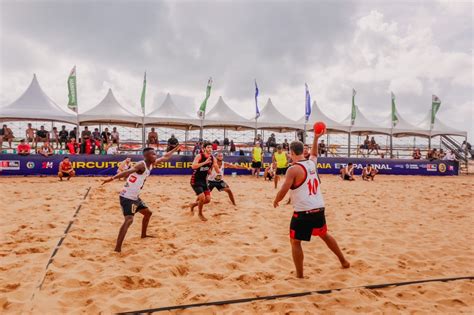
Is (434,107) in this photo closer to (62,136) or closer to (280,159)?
(280,159)

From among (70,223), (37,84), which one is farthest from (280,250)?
(37,84)

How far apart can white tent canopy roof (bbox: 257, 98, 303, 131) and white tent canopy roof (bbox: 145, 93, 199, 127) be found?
4.48 m

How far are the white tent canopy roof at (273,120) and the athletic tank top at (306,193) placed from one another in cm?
1605

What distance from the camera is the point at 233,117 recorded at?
1941 cm

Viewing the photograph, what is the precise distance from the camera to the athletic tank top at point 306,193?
354cm

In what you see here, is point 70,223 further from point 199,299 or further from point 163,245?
point 199,299

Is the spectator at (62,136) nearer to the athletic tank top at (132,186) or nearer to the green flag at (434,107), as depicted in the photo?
the athletic tank top at (132,186)

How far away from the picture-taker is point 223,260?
4176 mm

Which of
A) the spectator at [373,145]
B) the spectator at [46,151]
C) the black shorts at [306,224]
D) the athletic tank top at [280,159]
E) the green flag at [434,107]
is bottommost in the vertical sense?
the black shorts at [306,224]

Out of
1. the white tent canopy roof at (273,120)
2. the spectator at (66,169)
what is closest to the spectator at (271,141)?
the white tent canopy roof at (273,120)

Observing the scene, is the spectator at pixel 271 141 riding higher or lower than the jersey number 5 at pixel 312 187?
higher

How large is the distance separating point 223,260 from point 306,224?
137cm

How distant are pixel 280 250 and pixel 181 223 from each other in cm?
232

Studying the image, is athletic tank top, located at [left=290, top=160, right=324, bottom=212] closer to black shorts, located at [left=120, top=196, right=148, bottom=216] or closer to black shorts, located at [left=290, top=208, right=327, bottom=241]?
black shorts, located at [left=290, top=208, right=327, bottom=241]
